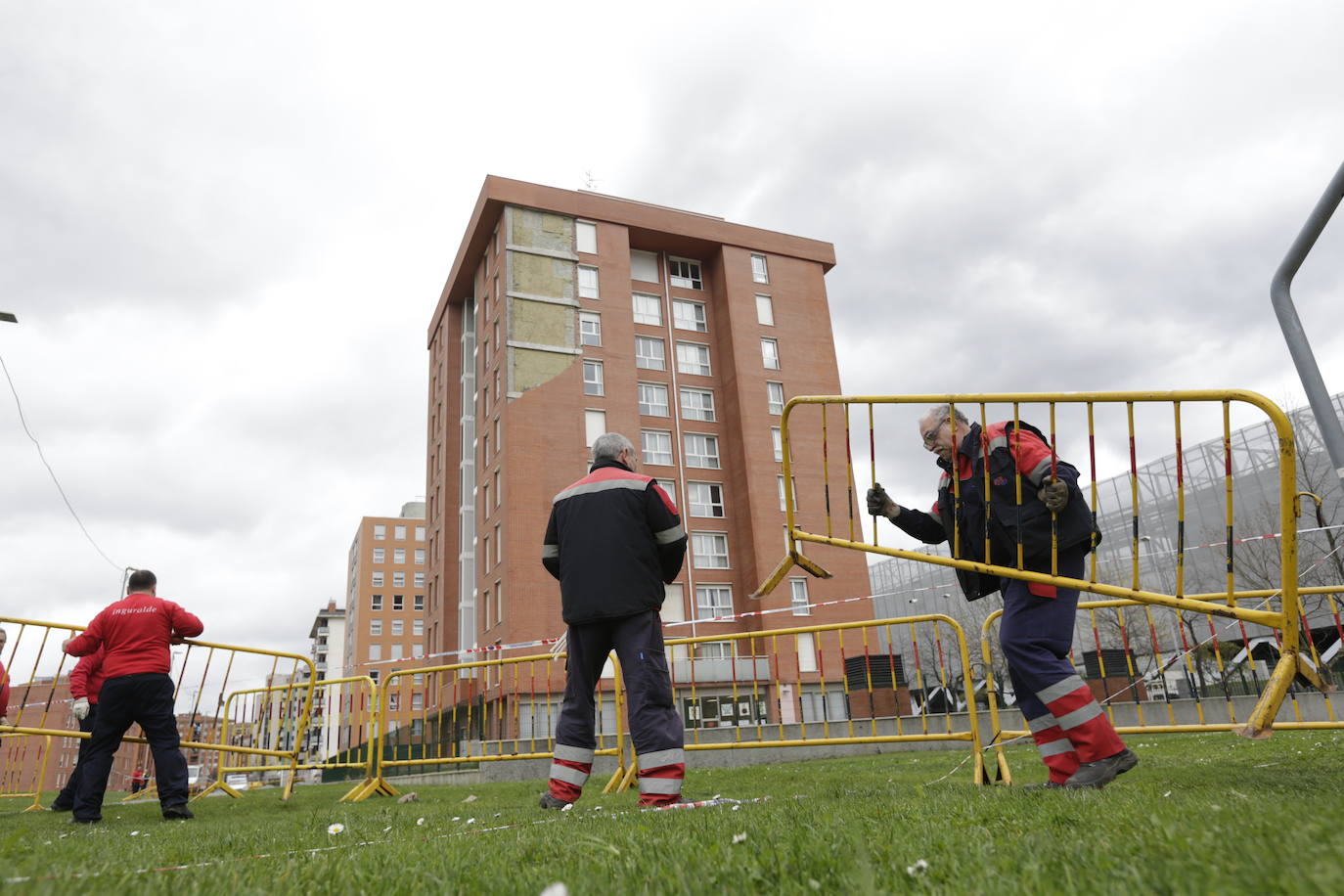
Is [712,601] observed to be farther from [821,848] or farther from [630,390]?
[821,848]

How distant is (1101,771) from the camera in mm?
3799

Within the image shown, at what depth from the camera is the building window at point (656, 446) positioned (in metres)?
39.9

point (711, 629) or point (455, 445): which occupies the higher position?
point (455, 445)

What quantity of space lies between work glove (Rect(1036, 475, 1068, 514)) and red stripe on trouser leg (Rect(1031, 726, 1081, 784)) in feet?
3.61

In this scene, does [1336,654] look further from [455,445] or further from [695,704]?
[455,445]

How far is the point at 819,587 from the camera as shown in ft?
126

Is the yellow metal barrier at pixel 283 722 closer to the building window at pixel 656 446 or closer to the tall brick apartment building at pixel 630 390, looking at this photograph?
the tall brick apartment building at pixel 630 390

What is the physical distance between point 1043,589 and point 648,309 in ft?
131

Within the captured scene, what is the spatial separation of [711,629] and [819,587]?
5713 mm

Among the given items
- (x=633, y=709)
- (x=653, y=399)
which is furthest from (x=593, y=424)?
(x=633, y=709)

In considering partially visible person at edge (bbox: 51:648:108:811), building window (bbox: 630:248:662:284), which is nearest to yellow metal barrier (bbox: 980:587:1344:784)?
partially visible person at edge (bbox: 51:648:108:811)

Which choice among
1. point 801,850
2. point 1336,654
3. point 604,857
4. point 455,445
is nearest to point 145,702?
point 604,857

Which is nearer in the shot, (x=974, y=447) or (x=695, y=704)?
(x=974, y=447)

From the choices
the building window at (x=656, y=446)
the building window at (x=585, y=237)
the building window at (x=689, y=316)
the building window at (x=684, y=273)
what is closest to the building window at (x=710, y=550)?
the building window at (x=656, y=446)
